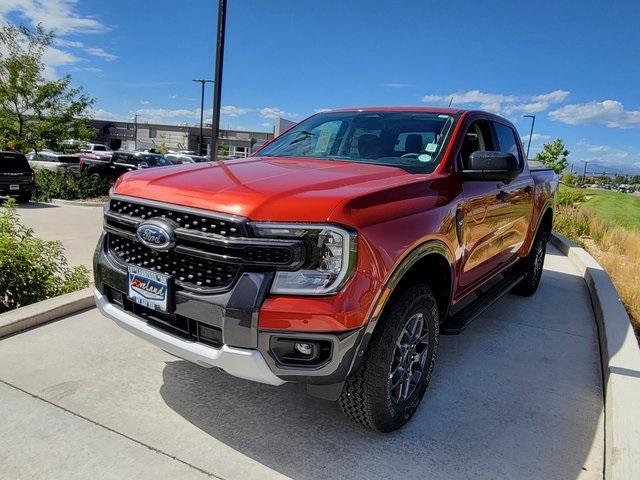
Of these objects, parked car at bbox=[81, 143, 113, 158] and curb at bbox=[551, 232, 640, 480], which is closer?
curb at bbox=[551, 232, 640, 480]

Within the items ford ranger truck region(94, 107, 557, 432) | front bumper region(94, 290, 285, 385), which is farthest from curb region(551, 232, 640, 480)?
front bumper region(94, 290, 285, 385)

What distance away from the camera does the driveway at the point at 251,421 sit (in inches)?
99.2

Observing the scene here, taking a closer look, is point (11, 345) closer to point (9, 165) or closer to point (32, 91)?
point (9, 165)

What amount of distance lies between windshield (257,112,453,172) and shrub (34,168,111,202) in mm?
12127

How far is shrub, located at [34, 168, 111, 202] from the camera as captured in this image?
14.3 metres

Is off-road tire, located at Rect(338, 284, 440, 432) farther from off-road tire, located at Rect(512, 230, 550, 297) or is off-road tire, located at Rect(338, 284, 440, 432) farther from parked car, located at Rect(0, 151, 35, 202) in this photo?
parked car, located at Rect(0, 151, 35, 202)

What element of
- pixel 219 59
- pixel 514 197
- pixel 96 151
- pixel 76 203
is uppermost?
pixel 219 59

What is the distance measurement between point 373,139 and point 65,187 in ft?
43.0

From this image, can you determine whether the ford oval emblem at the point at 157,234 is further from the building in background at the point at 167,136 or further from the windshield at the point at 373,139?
the building in background at the point at 167,136

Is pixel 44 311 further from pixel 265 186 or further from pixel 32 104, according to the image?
pixel 32 104

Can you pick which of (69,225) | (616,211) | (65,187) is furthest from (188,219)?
(616,211)

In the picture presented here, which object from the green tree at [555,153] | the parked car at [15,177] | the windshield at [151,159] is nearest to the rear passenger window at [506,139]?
the parked car at [15,177]

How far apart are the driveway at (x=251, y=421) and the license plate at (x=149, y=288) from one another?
29.1 inches

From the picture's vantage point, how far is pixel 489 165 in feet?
10.4
